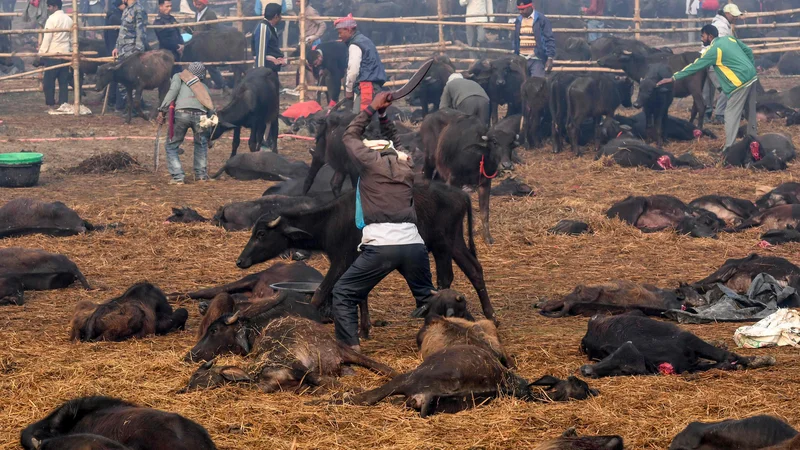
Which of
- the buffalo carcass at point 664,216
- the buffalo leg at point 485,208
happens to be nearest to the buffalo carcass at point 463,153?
the buffalo leg at point 485,208

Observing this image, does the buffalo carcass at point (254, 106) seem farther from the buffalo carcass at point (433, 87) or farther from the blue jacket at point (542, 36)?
the blue jacket at point (542, 36)

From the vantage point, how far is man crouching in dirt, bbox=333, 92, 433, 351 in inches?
296

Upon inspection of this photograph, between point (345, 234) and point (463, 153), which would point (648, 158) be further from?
point (345, 234)

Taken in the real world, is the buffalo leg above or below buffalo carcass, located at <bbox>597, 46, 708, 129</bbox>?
below

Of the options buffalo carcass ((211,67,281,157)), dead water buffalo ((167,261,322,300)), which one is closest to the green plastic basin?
buffalo carcass ((211,67,281,157))

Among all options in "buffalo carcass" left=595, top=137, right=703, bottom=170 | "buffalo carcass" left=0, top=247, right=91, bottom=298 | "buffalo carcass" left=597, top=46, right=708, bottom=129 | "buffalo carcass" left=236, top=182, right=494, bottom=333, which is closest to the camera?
"buffalo carcass" left=236, top=182, right=494, bottom=333

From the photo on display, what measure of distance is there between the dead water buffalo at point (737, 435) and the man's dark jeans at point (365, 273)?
8.98 feet

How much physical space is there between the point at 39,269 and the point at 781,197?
10.2 meters

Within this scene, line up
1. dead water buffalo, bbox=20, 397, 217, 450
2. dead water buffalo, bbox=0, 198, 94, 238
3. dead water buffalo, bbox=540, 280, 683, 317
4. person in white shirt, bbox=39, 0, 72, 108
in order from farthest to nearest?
person in white shirt, bbox=39, 0, 72, 108 → dead water buffalo, bbox=0, 198, 94, 238 → dead water buffalo, bbox=540, 280, 683, 317 → dead water buffalo, bbox=20, 397, 217, 450

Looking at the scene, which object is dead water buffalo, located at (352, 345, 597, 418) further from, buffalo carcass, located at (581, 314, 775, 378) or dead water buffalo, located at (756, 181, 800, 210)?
dead water buffalo, located at (756, 181, 800, 210)

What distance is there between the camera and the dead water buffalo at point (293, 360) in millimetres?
6891

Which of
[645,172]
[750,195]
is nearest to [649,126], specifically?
[645,172]

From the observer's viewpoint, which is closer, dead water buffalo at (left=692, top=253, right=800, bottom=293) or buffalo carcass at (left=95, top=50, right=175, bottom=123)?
dead water buffalo at (left=692, top=253, right=800, bottom=293)

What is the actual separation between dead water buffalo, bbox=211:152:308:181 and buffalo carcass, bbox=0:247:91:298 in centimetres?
751
